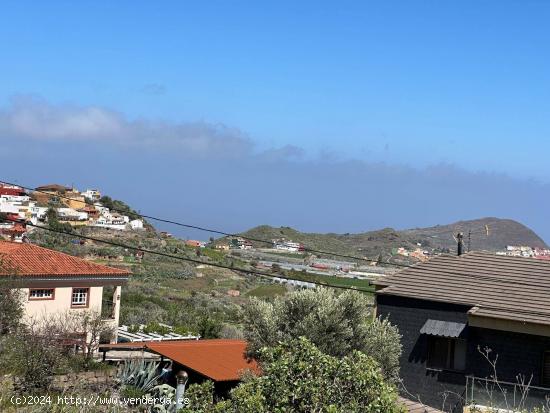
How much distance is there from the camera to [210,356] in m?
21.1

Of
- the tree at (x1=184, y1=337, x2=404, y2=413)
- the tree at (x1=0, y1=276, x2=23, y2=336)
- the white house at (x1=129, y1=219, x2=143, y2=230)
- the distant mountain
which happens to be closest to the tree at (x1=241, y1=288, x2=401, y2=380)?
the tree at (x1=184, y1=337, x2=404, y2=413)

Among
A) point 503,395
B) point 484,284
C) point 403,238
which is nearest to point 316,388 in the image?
point 503,395

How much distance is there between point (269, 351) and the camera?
8.91 m

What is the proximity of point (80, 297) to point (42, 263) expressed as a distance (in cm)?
224

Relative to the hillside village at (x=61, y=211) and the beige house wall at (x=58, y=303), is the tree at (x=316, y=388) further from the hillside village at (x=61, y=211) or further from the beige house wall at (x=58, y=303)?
the hillside village at (x=61, y=211)

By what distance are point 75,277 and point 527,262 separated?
746 inches

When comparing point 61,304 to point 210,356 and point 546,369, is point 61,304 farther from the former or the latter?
point 546,369

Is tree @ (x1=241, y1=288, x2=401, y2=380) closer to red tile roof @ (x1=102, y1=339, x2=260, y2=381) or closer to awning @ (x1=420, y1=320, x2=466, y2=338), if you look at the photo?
red tile roof @ (x1=102, y1=339, x2=260, y2=381)

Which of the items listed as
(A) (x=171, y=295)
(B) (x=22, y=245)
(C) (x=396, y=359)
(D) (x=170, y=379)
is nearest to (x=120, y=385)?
(D) (x=170, y=379)

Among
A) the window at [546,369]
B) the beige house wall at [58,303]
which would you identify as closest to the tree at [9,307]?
the beige house wall at [58,303]

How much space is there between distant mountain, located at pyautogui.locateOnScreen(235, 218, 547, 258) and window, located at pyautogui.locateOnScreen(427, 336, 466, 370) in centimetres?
9578

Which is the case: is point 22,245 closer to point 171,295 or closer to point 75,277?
point 75,277

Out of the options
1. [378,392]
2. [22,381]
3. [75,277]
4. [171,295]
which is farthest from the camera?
[171,295]

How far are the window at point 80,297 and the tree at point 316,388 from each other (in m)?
24.7
